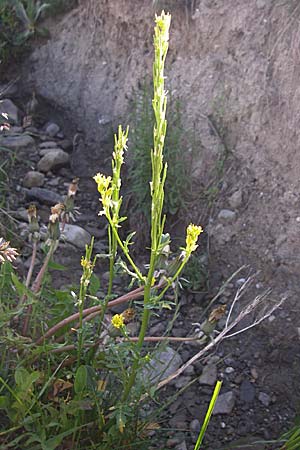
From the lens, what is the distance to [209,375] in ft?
8.88

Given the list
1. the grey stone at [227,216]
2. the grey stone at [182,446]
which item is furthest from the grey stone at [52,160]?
the grey stone at [182,446]

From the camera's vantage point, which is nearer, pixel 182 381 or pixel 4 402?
pixel 4 402

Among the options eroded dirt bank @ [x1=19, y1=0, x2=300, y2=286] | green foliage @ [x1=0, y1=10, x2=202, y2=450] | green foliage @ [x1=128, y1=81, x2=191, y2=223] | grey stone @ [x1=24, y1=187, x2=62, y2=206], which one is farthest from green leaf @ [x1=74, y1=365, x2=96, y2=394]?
grey stone @ [x1=24, y1=187, x2=62, y2=206]

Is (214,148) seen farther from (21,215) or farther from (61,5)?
(61,5)

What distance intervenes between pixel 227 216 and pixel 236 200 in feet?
0.28

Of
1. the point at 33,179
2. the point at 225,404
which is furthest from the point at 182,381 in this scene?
the point at 33,179

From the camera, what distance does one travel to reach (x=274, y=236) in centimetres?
306

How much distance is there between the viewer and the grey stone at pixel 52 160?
3.88 metres

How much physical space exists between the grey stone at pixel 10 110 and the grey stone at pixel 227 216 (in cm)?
157

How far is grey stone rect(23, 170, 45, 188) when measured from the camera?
3.73 m

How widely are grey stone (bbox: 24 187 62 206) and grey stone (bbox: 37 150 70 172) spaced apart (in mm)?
242

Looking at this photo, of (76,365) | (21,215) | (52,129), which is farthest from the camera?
(52,129)

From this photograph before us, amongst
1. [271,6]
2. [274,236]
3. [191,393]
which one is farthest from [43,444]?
[271,6]

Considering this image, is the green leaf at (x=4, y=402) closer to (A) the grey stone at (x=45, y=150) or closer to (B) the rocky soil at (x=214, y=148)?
(B) the rocky soil at (x=214, y=148)
